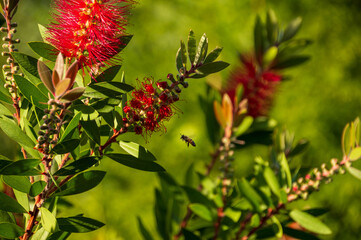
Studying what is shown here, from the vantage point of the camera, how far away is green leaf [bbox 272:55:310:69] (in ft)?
2.16

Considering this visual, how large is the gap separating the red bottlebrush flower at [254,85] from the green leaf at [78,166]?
1.30ft

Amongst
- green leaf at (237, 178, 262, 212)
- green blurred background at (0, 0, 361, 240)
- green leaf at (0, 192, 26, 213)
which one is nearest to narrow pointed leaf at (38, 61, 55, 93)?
green leaf at (0, 192, 26, 213)

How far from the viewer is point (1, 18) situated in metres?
0.45

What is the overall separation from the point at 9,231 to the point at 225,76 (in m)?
0.79

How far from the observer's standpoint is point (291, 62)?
668mm

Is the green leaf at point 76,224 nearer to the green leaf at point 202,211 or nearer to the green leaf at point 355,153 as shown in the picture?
the green leaf at point 202,211

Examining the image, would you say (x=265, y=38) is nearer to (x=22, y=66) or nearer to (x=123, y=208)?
(x=22, y=66)

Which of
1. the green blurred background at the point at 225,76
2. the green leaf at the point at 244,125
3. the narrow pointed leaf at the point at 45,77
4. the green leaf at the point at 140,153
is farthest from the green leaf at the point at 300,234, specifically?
the green blurred background at the point at 225,76

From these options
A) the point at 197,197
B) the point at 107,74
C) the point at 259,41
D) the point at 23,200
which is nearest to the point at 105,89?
the point at 107,74

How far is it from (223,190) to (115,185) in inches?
26.0

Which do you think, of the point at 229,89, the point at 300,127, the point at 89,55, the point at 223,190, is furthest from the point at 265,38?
the point at 300,127

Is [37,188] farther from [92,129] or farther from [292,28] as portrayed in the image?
[292,28]

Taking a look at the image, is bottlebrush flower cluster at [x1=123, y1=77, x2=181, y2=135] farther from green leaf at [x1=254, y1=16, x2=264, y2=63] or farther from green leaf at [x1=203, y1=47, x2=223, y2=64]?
green leaf at [x1=254, y1=16, x2=264, y2=63]

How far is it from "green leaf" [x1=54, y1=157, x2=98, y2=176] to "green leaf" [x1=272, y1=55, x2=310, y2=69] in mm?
426
